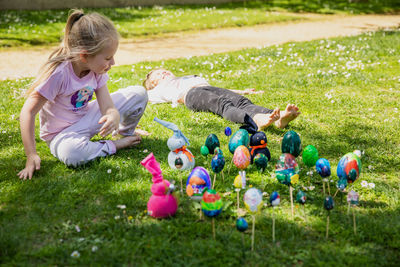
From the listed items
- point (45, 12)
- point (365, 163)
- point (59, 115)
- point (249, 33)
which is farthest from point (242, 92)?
point (45, 12)

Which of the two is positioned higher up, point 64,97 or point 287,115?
point 64,97

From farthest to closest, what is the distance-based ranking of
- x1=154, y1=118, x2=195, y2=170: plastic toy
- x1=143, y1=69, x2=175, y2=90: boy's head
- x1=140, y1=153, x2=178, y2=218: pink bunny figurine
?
1. x1=143, y1=69, x2=175, y2=90: boy's head
2. x1=154, y1=118, x2=195, y2=170: plastic toy
3. x1=140, y1=153, x2=178, y2=218: pink bunny figurine

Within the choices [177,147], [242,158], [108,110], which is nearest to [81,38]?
[108,110]

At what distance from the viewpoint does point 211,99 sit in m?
5.20

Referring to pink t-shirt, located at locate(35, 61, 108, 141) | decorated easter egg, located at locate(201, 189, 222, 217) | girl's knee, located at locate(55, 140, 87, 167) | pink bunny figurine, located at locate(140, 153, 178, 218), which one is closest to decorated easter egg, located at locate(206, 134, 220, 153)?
pink bunny figurine, located at locate(140, 153, 178, 218)

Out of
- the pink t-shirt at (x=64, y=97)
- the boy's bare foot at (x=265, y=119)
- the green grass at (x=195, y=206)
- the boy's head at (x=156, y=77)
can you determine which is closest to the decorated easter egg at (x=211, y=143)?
the green grass at (x=195, y=206)

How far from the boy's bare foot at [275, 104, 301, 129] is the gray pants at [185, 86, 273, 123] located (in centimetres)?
28

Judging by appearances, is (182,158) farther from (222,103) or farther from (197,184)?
(222,103)

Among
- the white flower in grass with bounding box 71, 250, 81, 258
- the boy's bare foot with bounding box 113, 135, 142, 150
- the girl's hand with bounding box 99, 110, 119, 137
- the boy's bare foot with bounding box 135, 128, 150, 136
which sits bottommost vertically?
the white flower in grass with bounding box 71, 250, 81, 258

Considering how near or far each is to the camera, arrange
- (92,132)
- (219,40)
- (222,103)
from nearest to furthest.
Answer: (92,132), (222,103), (219,40)

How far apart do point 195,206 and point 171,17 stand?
12053 millimetres

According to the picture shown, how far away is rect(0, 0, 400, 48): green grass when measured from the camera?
36.7ft

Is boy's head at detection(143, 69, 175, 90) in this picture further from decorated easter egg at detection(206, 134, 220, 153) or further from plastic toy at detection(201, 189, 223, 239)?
plastic toy at detection(201, 189, 223, 239)

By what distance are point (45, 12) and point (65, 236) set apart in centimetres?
1326
